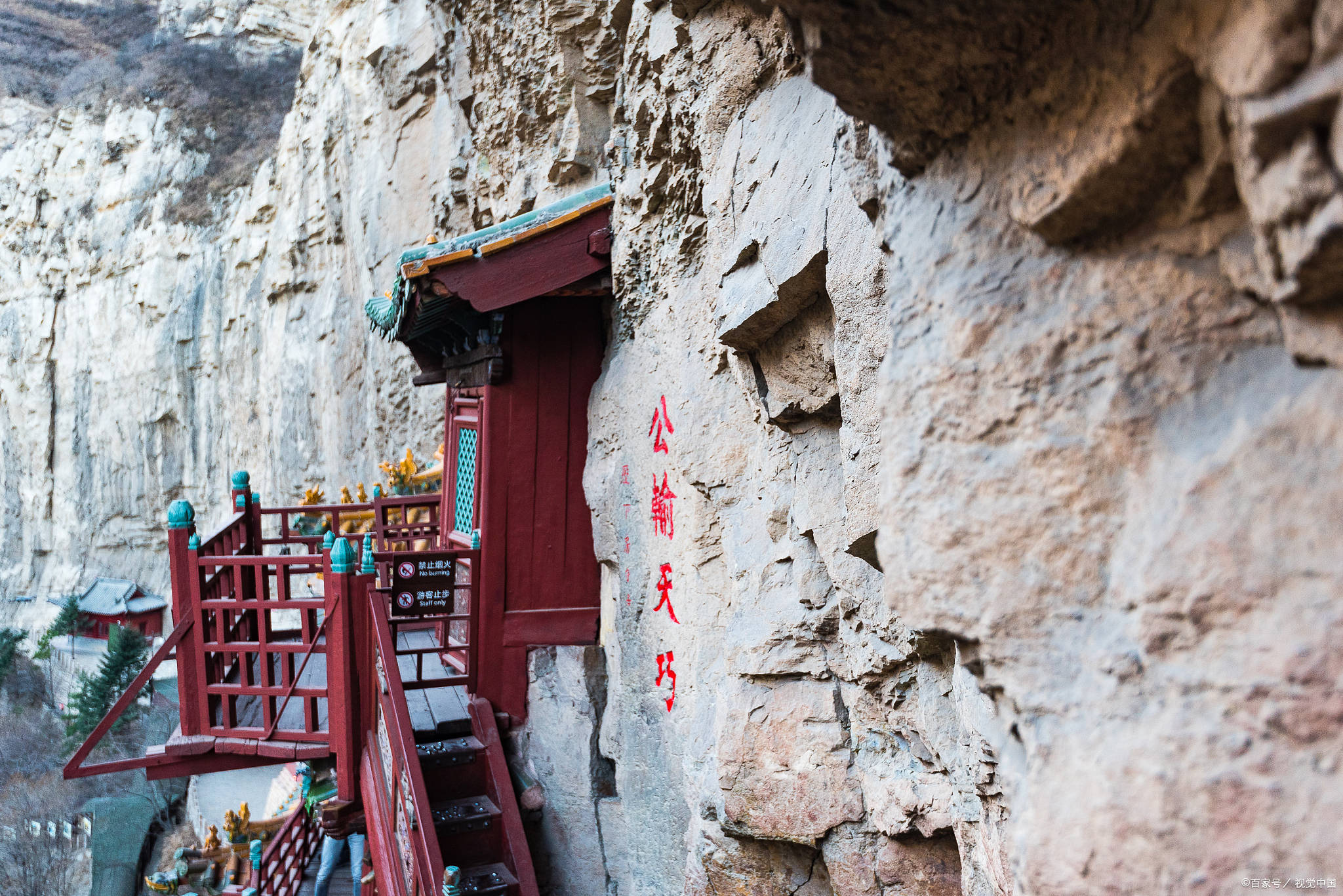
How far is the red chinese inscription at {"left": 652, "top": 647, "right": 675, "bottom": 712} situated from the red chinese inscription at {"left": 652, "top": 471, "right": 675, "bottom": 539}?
0.61 meters

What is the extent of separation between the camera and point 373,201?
46.6 ft

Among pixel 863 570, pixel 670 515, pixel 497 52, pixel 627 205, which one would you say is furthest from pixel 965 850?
pixel 497 52

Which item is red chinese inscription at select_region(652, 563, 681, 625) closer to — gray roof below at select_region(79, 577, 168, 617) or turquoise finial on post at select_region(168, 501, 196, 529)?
turquoise finial on post at select_region(168, 501, 196, 529)

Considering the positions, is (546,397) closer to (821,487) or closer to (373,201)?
(821,487)

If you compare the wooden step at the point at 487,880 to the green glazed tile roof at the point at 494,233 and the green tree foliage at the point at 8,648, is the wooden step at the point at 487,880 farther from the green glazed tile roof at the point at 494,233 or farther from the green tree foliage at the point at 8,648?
the green tree foliage at the point at 8,648

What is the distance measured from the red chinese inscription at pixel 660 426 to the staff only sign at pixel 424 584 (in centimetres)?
166

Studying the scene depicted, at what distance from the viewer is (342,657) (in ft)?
17.0

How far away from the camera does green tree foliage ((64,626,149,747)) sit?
54.7ft

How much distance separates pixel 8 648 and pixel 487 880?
2316cm

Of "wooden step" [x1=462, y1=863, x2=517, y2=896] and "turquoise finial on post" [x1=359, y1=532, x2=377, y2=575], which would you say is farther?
"turquoise finial on post" [x1=359, y1=532, x2=377, y2=575]

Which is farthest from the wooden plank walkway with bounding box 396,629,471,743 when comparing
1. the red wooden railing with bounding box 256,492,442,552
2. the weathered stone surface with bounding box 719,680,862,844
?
the weathered stone surface with bounding box 719,680,862,844

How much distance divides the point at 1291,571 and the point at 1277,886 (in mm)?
404

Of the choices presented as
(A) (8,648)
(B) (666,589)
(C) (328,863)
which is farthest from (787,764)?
(A) (8,648)

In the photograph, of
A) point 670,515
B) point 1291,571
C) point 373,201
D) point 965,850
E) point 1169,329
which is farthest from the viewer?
point 373,201
